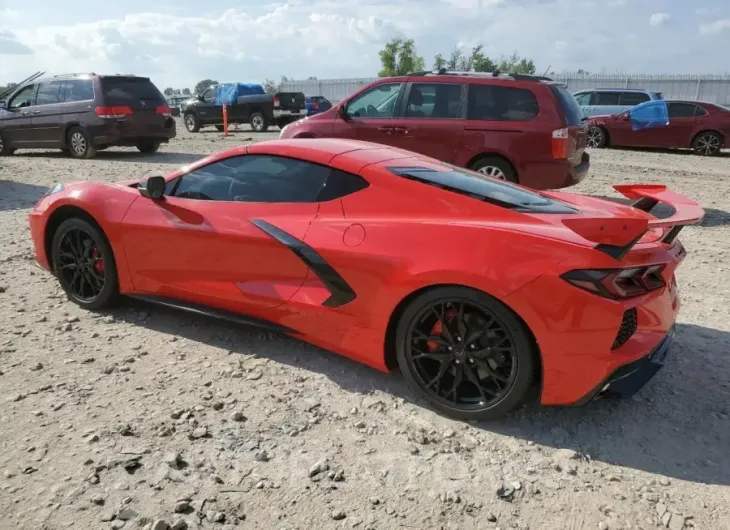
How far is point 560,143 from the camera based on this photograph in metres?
7.57

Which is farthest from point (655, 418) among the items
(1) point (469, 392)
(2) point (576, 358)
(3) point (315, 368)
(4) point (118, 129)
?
(4) point (118, 129)

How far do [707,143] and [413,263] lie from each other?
1503 cm

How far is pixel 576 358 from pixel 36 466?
8.08 feet

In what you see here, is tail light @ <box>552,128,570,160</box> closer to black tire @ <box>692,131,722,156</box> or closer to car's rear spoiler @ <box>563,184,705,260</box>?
car's rear spoiler @ <box>563,184,705,260</box>

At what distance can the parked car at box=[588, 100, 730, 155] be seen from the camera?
1515cm

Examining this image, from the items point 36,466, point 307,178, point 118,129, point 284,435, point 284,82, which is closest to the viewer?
point 36,466

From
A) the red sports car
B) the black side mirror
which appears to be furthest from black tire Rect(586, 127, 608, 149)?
the black side mirror

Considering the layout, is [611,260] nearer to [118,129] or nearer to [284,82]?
[118,129]

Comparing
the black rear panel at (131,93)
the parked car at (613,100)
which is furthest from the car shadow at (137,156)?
the parked car at (613,100)

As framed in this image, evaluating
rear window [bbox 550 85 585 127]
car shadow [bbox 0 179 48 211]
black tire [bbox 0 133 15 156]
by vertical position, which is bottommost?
car shadow [bbox 0 179 48 211]

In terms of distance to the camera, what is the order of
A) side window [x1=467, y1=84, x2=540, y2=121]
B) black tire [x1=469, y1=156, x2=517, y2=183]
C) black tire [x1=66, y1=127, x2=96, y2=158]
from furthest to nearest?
black tire [x1=66, y1=127, x2=96, y2=158] → black tire [x1=469, y1=156, x2=517, y2=183] → side window [x1=467, y1=84, x2=540, y2=121]

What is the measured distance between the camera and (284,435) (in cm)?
304

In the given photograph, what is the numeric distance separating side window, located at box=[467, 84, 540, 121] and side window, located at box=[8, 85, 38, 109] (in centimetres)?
1044

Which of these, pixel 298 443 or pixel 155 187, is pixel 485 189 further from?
pixel 155 187
